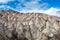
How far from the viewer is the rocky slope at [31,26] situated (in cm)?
8881

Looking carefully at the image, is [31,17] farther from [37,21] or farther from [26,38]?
[26,38]

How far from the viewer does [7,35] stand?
283ft

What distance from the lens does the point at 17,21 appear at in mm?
91000

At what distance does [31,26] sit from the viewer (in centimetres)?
9050

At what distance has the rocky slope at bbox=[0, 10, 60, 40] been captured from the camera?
88.8 metres

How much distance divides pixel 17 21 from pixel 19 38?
6.92 meters

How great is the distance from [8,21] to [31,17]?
9.44m

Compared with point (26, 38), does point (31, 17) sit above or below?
above

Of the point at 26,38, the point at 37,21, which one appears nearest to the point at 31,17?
the point at 37,21

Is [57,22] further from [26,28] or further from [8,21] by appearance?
[8,21]

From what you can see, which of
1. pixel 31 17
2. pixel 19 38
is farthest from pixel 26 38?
pixel 31 17

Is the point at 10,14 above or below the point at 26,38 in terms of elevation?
above

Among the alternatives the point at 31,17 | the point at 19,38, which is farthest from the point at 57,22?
the point at 19,38

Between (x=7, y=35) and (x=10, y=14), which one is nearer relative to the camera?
(x=7, y=35)
